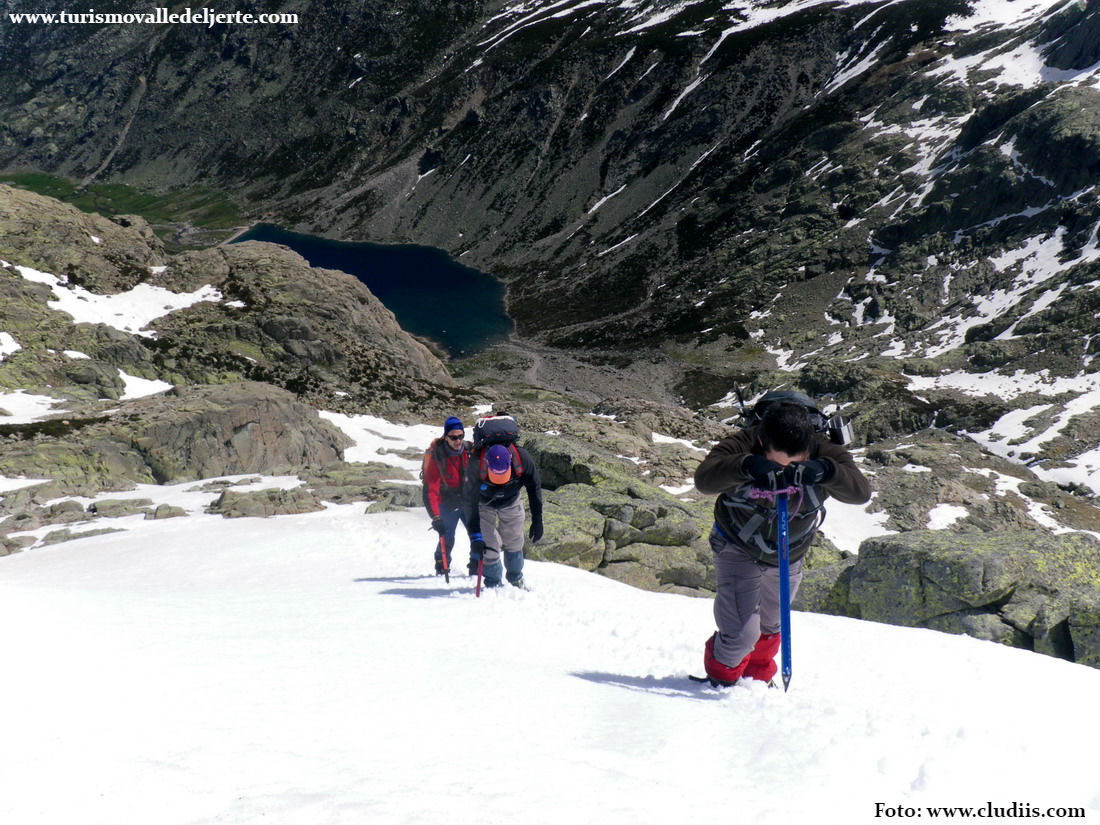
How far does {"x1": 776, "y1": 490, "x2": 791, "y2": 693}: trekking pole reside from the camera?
628 cm

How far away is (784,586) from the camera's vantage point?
21.6 ft

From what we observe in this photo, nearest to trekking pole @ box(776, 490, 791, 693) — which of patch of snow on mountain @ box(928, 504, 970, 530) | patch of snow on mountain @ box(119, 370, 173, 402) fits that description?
patch of snow on mountain @ box(928, 504, 970, 530)

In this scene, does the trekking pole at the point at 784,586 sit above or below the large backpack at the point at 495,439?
below

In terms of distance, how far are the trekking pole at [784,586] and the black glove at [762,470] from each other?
0.80 ft

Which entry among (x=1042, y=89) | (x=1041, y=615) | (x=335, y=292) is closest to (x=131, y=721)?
(x=1041, y=615)

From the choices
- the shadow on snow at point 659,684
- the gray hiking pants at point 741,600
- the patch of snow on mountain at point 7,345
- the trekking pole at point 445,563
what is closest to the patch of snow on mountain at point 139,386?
the patch of snow on mountain at point 7,345

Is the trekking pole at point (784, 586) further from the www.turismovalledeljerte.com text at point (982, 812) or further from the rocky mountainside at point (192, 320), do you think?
the rocky mountainside at point (192, 320)

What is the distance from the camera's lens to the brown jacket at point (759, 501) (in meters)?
6.20

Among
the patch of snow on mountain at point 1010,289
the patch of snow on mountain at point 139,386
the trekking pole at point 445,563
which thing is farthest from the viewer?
the patch of snow on mountain at point 1010,289

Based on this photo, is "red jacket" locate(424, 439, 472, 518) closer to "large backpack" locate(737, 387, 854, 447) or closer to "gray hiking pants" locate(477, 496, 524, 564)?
"gray hiking pants" locate(477, 496, 524, 564)

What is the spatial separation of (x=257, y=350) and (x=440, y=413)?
17.8 meters

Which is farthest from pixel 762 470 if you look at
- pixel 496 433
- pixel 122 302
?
pixel 122 302

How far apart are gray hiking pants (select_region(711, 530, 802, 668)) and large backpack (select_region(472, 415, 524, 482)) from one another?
16.6ft

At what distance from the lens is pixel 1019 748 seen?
4.86 meters
